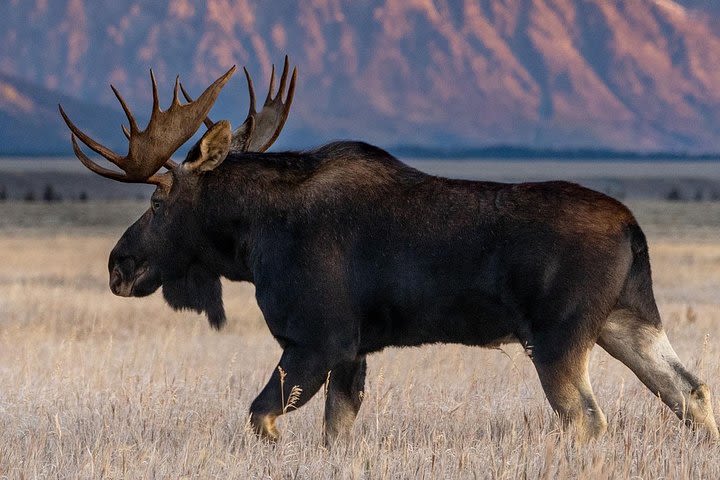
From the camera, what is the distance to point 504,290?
6230 mm

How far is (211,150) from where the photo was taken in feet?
22.8

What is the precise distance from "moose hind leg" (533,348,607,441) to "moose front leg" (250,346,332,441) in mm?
1025

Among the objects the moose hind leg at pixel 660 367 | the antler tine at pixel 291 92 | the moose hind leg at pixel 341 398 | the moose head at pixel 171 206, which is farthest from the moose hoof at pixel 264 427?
the antler tine at pixel 291 92

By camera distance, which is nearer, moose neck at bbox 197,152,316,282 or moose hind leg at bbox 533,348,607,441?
moose hind leg at bbox 533,348,607,441

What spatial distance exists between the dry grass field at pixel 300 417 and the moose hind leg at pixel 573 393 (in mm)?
116

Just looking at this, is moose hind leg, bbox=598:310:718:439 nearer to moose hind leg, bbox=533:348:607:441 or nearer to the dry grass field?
the dry grass field

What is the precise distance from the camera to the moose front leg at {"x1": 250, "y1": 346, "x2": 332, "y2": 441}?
642cm

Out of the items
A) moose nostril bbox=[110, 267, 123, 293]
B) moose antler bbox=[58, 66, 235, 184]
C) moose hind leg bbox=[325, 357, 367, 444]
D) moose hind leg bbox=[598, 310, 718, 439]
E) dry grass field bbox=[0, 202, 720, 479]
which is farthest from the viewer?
moose nostril bbox=[110, 267, 123, 293]

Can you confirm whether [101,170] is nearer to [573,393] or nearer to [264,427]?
[264,427]

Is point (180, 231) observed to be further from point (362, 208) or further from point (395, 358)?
point (395, 358)

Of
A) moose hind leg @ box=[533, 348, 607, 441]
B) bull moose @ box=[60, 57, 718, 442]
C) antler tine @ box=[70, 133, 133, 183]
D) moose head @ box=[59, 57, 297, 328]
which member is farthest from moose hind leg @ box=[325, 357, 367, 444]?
antler tine @ box=[70, 133, 133, 183]

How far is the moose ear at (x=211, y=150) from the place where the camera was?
684 centimetres

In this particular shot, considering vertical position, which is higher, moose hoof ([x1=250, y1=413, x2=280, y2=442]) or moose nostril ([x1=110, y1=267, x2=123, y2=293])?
moose nostril ([x1=110, y1=267, x2=123, y2=293])

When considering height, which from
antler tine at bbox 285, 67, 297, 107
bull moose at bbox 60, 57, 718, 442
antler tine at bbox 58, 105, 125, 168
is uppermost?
antler tine at bbox 285, 67, 297, 107
